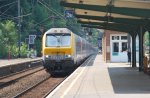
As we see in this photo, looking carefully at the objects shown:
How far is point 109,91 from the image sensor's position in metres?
18.2

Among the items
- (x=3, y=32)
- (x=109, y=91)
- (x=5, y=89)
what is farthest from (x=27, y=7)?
(x=109, y=91)

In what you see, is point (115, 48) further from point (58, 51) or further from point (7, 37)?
point (7, 37)

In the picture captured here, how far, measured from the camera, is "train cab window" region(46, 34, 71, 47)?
31750mm

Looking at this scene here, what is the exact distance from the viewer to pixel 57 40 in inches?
1257

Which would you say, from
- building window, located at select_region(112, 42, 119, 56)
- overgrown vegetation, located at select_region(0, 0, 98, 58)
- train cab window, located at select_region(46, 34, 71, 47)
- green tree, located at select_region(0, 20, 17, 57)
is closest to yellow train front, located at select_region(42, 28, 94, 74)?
train cab window, located at select_region(46, 34, 71, 47)

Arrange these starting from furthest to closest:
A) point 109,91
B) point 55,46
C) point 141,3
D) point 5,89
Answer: point 55,46 < point 5,89 < point 141,3 < point 109,91

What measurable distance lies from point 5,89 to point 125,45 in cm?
2579

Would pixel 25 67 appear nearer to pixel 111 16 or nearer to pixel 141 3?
pixel 111 16

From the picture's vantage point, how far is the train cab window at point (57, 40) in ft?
104

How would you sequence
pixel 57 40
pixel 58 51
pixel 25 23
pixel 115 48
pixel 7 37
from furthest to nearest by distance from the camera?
pixel 25 23 < pixel 7 37 < pixel 115 48 < pixel 57 40 < pixel 58 51

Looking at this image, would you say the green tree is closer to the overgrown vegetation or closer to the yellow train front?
the overgrown vegetation

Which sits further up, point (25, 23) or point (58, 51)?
point (25, 23)

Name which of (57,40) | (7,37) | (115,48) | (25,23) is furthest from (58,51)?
(25,23)

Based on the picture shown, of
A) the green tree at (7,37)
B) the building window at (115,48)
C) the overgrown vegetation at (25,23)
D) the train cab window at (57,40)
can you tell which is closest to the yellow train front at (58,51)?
the train cab window at (57,40)
